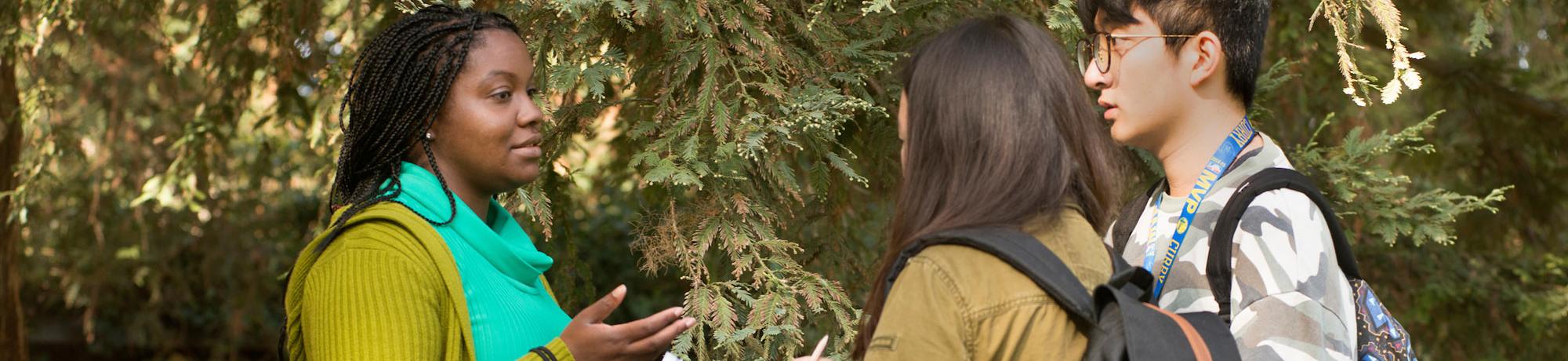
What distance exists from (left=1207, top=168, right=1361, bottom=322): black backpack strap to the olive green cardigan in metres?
1.10

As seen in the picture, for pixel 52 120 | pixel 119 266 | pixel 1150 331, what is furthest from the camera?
pixel 119 266

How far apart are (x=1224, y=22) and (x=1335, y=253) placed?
0.46 meters

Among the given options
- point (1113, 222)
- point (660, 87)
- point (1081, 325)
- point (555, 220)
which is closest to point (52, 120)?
point (555, 220)

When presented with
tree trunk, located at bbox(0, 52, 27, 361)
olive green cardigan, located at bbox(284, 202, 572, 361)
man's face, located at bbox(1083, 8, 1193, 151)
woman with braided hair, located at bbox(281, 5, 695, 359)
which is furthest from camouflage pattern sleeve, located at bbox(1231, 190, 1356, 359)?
tree trunk, located at bbox(0, 52, 27, 361)

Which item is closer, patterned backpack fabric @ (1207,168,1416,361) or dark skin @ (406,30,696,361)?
patterned backpack fabric @ (1207,168,1416,361)

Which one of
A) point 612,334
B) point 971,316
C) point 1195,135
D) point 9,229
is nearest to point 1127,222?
point 1195,135

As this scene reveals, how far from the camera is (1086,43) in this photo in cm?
246

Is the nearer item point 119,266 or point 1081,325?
point 1081,325

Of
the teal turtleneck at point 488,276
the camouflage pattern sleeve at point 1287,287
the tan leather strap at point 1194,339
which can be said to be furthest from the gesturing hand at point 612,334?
the camouflage pattern sleeve at point 1287,287

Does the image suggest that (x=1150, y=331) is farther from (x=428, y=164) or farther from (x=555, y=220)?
(x=555, y=220)

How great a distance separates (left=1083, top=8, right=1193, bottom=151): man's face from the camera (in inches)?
92.1

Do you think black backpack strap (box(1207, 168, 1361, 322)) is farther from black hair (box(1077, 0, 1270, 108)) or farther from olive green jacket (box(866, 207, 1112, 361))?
olive green jacket (box(866, 207, 1112, 361))

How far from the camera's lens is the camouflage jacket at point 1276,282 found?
203cm

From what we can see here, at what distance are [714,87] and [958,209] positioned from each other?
1234 mm
